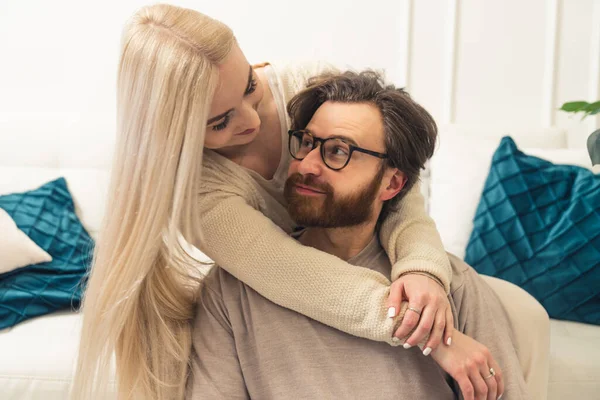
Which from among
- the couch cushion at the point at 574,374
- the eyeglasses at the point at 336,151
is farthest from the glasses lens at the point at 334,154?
the couch cushion at the point at 574,374

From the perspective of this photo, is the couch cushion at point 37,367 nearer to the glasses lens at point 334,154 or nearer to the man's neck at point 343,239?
the man's neck at point 343,239

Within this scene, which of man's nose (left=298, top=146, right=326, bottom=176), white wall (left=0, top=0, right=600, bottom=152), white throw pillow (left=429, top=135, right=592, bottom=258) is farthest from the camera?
white wall (left=0, top=0, right=600, bottom=152)

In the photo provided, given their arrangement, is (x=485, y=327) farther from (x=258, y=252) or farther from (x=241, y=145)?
(x=241, y=145)

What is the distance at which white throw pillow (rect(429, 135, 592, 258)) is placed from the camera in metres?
2.24

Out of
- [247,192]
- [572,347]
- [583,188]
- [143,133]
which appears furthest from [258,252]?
[583,188]

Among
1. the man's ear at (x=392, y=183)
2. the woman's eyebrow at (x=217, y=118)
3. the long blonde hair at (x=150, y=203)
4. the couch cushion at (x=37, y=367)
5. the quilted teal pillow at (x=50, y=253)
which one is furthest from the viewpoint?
the quilted teal pillow at (x=50, y=253)

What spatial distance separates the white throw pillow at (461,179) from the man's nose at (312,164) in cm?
101

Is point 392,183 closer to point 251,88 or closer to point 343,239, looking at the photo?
point 343,239

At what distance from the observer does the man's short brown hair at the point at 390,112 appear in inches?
56.4

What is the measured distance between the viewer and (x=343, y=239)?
4.90 feet

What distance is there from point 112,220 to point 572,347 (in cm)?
138

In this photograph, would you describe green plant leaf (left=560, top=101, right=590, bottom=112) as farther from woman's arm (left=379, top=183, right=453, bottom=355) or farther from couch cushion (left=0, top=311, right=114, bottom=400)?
couch cushion (left=0, top=311, right=114, bottom=400)

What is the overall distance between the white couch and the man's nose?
0.78 metres

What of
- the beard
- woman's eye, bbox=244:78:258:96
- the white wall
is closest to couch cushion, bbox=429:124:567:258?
the white wall
